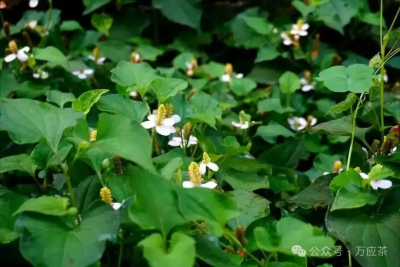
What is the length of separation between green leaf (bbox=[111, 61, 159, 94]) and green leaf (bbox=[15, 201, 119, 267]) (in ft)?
0.80

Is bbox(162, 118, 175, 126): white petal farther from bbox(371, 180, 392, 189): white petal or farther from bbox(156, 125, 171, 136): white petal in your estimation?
bbox(371, 180, 392, 189): white petal

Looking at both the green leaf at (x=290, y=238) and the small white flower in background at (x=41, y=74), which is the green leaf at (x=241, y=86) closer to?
the small white flower in background at (x=41, y=74)

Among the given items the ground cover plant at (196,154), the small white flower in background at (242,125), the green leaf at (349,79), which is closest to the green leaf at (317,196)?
the ground cover plant at (196,154)

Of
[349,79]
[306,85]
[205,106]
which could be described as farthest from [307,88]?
[349,79]

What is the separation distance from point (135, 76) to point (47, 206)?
0.93 ft

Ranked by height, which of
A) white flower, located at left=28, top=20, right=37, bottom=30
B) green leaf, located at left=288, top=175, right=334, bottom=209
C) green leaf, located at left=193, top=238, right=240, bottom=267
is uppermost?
green leaf, located at left=193, top=238, right=240, bottom=267

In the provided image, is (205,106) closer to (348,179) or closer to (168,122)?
(168,122)

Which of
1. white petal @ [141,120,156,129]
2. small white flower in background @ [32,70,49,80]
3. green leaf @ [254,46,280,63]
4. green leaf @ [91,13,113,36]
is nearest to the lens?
white petal @ [141,120,156,129]

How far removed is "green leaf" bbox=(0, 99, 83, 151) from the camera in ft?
1.60

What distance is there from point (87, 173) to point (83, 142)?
5.6 inches

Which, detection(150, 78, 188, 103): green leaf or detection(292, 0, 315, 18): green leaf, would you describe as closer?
detection(150, 78, 188, 103): green leaf

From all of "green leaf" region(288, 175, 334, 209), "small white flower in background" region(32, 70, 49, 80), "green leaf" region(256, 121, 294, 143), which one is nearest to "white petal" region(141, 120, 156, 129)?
"green leaf" region(288, 175, 334, 209)

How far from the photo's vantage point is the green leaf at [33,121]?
487mm

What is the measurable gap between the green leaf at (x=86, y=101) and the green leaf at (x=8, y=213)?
14cm
